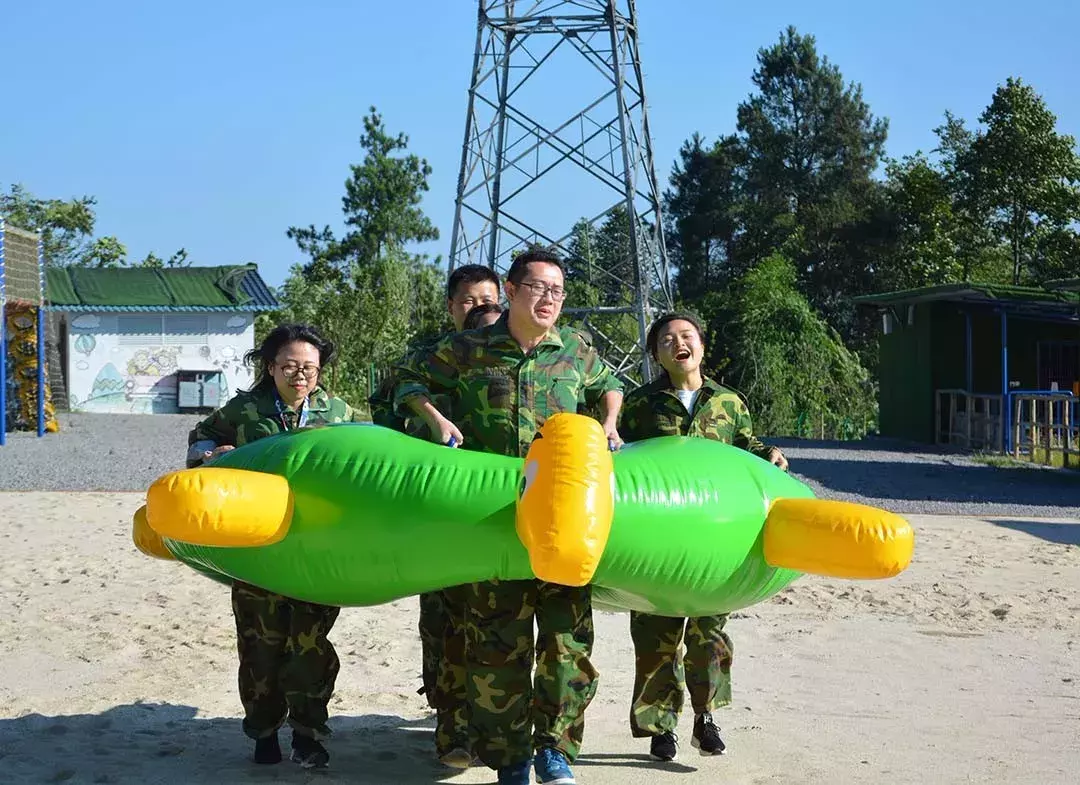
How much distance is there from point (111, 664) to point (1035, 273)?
30597 mm

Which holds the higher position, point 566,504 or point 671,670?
point 566,504

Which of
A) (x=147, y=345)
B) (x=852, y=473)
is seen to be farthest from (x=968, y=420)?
(x=147, y=345)

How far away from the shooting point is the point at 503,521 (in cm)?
362

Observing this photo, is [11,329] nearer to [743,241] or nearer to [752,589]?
[752,589]

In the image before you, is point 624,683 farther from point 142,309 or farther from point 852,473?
point 142,309

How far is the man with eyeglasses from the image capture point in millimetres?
3865

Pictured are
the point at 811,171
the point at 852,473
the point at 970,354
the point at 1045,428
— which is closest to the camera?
the point at 852,473

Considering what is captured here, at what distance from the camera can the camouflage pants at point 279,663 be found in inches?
169

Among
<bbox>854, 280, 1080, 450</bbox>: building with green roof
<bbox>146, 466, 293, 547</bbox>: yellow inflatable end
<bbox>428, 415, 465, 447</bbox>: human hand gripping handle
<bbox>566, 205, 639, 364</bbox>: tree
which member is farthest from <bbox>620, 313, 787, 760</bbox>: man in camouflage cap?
<bbox>854, 280, 1080, 450</bbox>: building with green roof

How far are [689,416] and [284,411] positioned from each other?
1.45 meters

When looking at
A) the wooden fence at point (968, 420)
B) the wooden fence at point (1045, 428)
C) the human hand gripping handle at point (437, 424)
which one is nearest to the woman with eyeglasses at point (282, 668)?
the human hand gripping handle at point (437, 424)

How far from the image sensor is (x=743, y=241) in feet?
139

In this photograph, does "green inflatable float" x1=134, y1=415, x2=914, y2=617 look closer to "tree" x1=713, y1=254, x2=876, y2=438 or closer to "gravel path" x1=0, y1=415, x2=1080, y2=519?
"gravel path" x1=0, y1=415, x2=1080, y2=519

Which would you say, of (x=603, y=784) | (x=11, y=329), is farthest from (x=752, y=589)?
(x=11, y=329)
